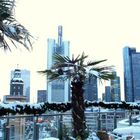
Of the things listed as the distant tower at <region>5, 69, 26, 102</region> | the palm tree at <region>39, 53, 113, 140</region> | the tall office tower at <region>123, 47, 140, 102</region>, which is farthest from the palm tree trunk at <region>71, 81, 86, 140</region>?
the tall office tower at <region>123, 47, 140, 102</region>

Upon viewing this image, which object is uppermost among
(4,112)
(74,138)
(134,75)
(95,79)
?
(134,75)

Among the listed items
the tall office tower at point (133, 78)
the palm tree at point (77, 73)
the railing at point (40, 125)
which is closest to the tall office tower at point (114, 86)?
the palm tree at point (77, 73)

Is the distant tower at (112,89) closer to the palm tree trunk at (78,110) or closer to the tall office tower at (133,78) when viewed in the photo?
the palm tree trunk at (78,110)

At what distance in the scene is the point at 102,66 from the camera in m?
10.9

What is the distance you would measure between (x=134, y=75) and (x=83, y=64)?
31.2 meters

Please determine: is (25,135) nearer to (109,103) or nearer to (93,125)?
(93,125)

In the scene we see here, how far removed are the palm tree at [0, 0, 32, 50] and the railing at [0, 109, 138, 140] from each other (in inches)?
165

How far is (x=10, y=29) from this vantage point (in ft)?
17.6

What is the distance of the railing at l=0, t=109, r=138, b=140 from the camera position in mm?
9180

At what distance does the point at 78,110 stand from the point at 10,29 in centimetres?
559

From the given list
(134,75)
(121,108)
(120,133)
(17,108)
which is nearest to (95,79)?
(120,133)

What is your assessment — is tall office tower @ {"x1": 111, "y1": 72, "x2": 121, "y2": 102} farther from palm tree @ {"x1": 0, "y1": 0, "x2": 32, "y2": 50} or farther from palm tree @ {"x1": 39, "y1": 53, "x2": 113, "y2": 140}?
palm tree @ {"x1": 0, "y1": 0, "x2": 32, "y2": 50}

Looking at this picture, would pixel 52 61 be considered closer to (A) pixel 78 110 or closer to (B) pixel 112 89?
(A) pixel 78 110

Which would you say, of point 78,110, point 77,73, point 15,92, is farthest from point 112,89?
point 15,92
